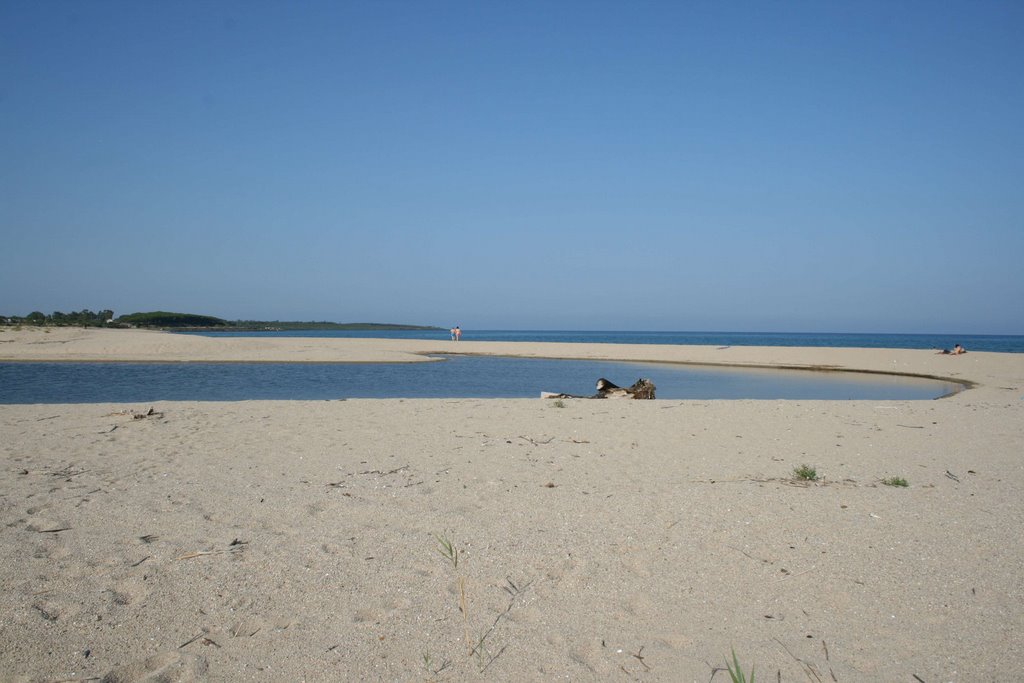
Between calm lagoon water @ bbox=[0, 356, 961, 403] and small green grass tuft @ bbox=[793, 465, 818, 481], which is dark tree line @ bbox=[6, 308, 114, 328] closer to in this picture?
calm lagoon water @ bbox=[0, 356, 961, 403]

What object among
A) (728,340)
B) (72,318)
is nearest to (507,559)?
(72,318)

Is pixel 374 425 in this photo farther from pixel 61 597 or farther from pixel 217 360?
pixel 217 360

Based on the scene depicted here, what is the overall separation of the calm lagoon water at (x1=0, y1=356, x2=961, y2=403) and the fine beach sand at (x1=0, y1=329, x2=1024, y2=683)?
8.01 meters

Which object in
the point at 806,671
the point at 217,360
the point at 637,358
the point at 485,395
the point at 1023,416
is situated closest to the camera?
the point at 806,671

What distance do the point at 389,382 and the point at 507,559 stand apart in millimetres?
15565

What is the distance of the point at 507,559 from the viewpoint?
3.91 metres

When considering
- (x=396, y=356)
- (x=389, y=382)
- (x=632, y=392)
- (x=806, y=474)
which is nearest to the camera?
(x=806, y=474)

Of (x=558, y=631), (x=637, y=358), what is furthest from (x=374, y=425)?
(x=637, y=358)

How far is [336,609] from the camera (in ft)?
10.8

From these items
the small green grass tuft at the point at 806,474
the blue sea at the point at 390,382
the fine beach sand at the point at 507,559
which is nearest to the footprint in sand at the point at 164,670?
the fine beach sand at the point at 507,559

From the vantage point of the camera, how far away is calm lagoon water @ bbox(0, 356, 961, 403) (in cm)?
1534

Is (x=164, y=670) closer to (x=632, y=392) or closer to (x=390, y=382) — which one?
(x=632, y=392)

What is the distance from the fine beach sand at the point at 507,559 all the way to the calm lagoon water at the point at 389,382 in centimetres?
801

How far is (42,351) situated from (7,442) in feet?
81.6
